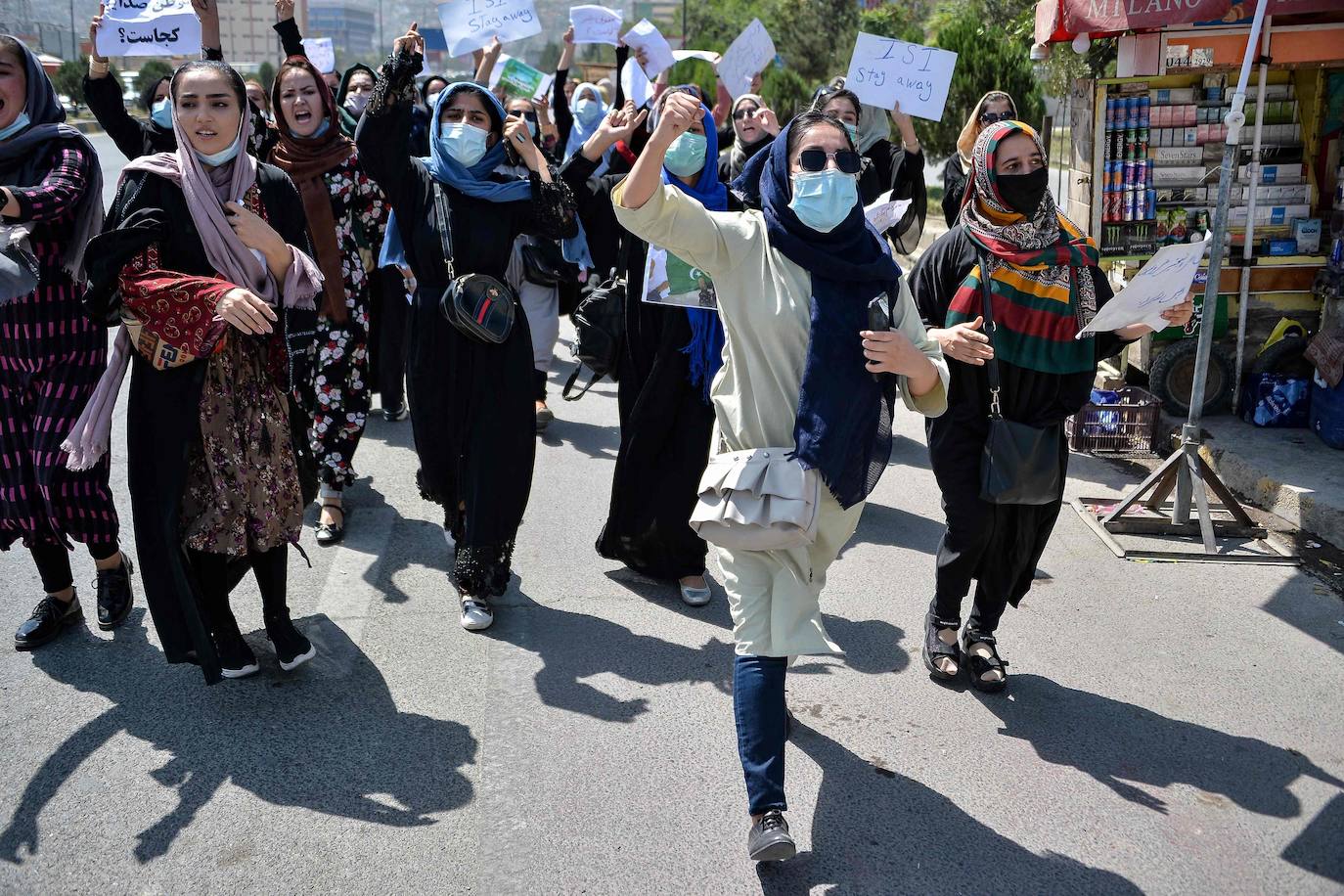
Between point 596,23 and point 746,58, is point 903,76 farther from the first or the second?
point 596,23

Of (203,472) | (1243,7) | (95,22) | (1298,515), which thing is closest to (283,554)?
(203,472)

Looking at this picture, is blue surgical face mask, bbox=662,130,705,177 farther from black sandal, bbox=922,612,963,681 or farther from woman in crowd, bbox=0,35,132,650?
woman in crowd, bbox=0,35,132,650

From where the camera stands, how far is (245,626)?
4352mm

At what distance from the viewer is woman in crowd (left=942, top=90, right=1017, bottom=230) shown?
216 inches

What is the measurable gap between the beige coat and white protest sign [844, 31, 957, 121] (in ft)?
11.0

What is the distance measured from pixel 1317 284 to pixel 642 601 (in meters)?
4.73

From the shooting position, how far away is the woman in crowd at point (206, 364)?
3.42 meters

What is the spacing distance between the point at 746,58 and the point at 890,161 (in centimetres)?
144

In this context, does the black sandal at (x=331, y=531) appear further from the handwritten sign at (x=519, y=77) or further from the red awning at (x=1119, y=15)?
the handwritten sign at (x=519, y=77)

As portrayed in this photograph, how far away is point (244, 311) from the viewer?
3291 mm

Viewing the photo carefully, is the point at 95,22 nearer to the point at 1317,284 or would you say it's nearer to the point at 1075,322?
the point at 1075,322

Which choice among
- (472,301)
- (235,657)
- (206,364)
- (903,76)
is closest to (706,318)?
(472,301)

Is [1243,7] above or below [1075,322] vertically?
above

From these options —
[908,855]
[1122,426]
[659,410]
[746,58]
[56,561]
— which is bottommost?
[908,855]
